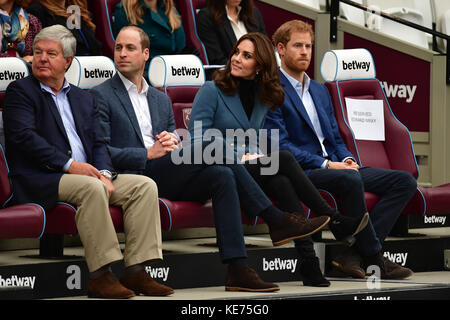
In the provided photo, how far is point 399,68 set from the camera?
257 inches

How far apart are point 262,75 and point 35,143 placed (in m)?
1.23

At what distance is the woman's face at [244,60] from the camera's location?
→ 4512mm

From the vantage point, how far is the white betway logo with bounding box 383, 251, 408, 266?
491 cm

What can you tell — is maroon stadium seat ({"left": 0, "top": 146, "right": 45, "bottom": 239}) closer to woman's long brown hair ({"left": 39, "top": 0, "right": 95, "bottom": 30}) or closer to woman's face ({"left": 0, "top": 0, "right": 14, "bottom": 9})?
woman's face ({"left": 0, "top": 0, "right": 14, "bottom": 9})

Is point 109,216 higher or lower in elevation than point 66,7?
lower

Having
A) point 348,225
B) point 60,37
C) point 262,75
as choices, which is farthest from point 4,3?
point 348,225

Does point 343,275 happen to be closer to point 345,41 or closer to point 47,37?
point 47,37

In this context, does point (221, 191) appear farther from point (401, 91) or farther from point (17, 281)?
point (401, 91)

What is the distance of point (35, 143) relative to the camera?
154 inches

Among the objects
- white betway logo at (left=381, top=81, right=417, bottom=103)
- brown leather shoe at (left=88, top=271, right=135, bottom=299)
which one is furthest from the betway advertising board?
brown leather shoe at (left=88, top=271, right=135, bottom=299)

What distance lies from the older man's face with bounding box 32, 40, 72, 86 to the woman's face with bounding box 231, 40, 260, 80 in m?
0.87

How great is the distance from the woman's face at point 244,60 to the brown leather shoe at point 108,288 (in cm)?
128
